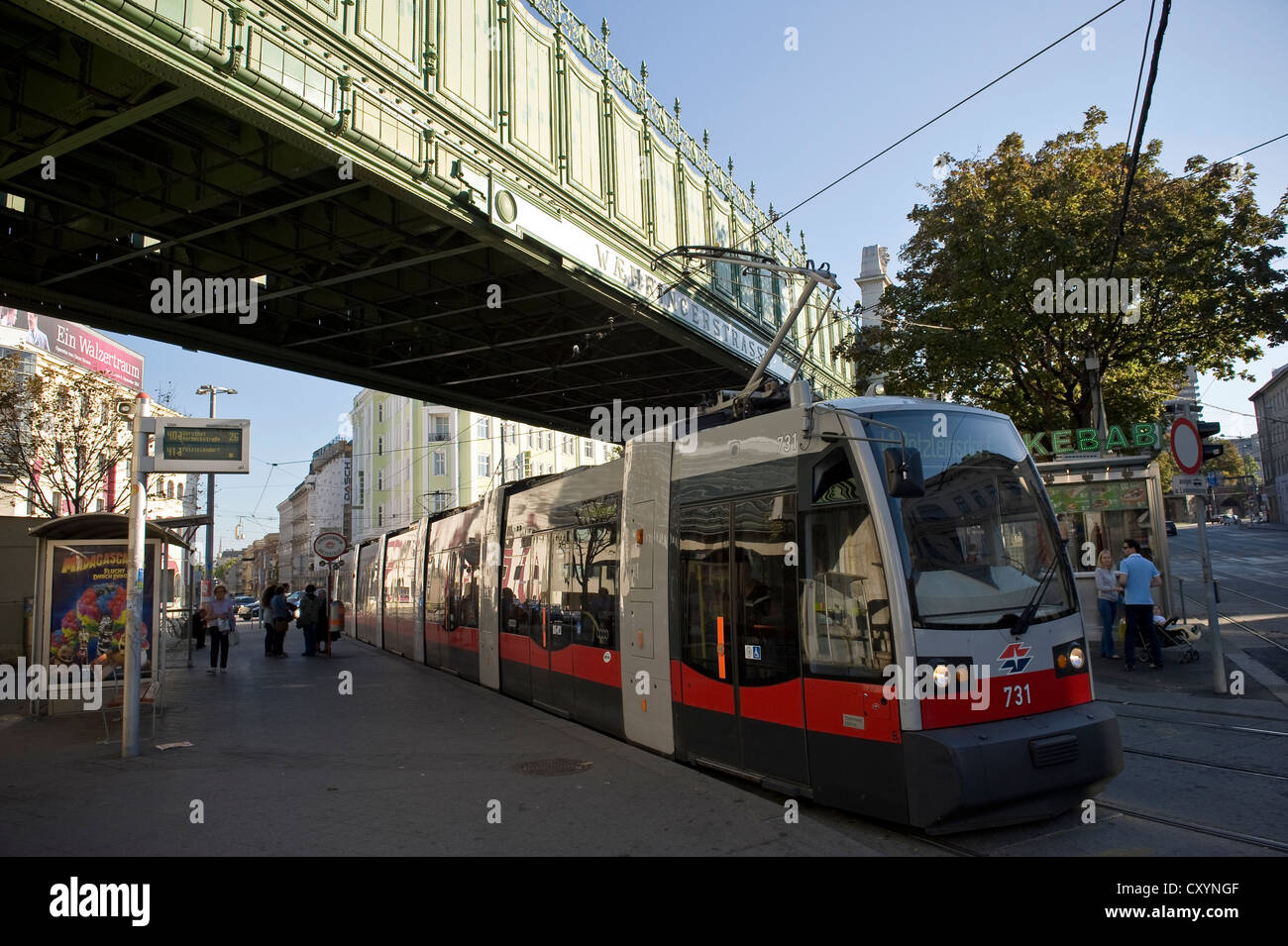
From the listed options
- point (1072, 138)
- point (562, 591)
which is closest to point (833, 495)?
point (562, 591)

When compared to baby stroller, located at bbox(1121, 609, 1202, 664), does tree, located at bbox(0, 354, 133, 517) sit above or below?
above

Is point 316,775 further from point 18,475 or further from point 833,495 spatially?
point 18,475

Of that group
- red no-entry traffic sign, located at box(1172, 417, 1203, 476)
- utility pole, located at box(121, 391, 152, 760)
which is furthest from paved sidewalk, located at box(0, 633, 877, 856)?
red no-entry traffic sign, located at box(1172, 417, 1203, 476)

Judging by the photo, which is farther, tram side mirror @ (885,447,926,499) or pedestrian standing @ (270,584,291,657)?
pedestrian standing @ (270,584,291,657)

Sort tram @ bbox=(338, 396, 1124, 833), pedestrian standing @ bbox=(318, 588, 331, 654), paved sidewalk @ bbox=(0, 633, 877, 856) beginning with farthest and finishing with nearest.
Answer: pedestrian standing @ bbox=(318, 588, 331, 654) < paved sidewalk @ bbox=(0, 633, 877, 856) < tram @ bbox=(338, 396, 1124, 833)

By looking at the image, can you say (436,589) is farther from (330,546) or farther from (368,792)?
(368,792)

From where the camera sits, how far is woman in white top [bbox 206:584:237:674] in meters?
17.5

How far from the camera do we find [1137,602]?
11953 millimetres

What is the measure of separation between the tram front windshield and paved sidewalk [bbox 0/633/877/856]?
1799 millimetres

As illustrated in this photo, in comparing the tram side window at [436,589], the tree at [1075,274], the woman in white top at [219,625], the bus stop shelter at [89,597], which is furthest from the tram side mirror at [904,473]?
the woman in white top at [219,625]

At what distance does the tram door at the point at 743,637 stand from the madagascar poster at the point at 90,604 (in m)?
7.91

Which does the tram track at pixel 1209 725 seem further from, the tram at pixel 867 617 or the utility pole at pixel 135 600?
the utility pole at pixel 135 600

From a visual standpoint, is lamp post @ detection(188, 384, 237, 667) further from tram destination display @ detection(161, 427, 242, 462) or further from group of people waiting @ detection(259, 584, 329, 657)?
tram destination display @ detection(161, 427, 242, 462)
